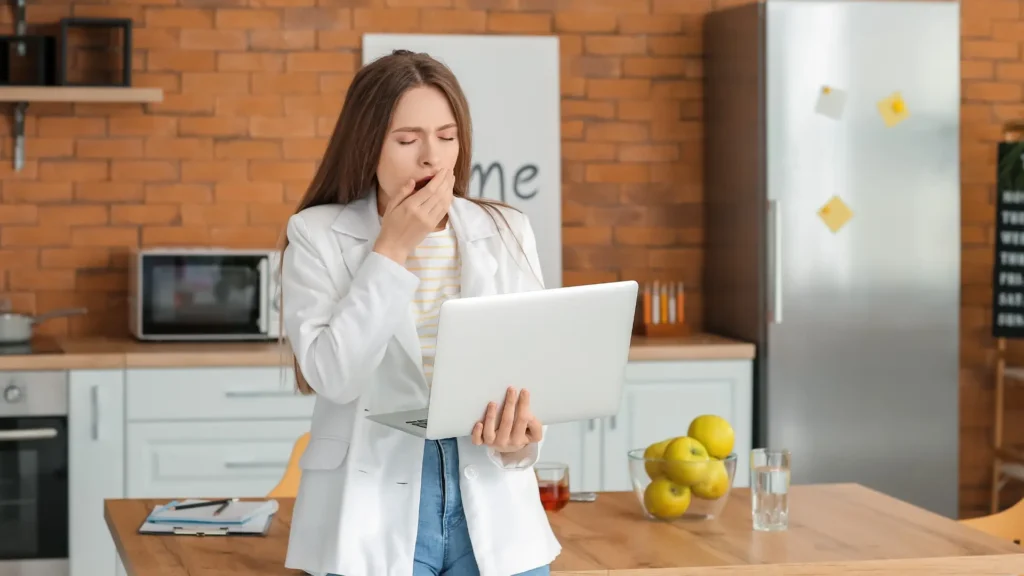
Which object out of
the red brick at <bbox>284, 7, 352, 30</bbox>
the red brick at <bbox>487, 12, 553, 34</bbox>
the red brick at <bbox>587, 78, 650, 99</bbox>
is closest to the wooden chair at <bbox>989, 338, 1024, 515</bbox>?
the red brick at <bbox>587, 78, 650, 99</bbox>

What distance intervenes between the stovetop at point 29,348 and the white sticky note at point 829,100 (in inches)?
94.4

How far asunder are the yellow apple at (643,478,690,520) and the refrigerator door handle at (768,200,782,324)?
198 centimetres

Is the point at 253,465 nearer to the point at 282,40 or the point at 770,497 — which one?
the point at 282,40

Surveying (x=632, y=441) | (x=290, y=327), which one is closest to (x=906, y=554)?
(x=290, y=327)

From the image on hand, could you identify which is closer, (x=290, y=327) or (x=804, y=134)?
(x=290, y=327)

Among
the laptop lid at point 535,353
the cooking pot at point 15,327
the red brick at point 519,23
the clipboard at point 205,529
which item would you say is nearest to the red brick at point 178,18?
the red brick at point 519,23

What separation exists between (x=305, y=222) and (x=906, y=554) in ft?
3.32

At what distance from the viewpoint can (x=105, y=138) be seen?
4223 mm

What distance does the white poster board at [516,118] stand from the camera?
435cm

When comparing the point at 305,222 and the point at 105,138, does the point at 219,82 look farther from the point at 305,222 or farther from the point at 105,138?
the point at 305,222

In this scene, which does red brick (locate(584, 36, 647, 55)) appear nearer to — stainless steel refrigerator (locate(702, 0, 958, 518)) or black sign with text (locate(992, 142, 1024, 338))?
stainless steel refrigerator (locate(702, 0, 958, 518))

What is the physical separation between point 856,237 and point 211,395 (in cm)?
203

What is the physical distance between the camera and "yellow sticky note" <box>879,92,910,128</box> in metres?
4.07

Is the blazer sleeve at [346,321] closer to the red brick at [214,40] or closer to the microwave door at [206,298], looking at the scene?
the microwave door at [206,298]
